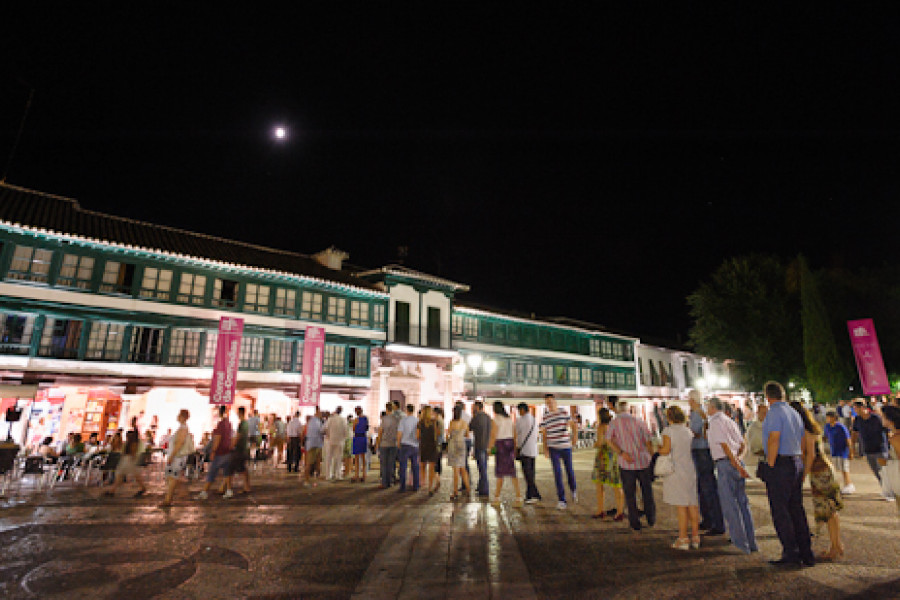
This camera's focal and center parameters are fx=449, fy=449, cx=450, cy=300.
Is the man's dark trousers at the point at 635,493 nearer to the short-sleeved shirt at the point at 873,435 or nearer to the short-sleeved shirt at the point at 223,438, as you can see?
the short-sleeved shirt at the point at 873,435

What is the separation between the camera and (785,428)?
16.3 ft

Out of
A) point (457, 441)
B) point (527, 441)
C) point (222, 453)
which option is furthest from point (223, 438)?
point (527, 441)

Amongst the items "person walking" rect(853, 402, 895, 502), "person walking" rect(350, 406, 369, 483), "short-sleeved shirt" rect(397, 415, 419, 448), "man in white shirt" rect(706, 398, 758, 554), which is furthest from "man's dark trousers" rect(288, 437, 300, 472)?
"person walking" rect(853, 402, 895, 502)

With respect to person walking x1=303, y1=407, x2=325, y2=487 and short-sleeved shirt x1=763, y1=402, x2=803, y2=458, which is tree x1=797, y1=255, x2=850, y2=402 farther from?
person walking x1=303, y1=407, x2=325, y2=487

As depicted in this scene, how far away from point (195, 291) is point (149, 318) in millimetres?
2075

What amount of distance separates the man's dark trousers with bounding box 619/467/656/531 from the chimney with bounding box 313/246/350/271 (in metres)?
22.6

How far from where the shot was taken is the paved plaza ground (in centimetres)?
413

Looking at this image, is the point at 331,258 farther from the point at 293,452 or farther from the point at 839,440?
the point at 839,440

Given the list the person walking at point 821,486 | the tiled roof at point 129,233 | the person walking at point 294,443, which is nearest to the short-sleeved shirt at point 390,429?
the person walking at point 294,443

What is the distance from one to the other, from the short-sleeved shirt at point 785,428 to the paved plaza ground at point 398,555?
117 centimetres

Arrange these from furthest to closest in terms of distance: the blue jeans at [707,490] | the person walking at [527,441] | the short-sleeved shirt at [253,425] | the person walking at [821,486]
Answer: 1. the short-sleeved shirt at [253,425]
2. the person walking at [527,441]
3. the blue jeans at [707,490]
4. the person walking at [821,486]

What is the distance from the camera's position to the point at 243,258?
21891mm

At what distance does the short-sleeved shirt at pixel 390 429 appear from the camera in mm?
10055

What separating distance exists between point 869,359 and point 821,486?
874 inches
